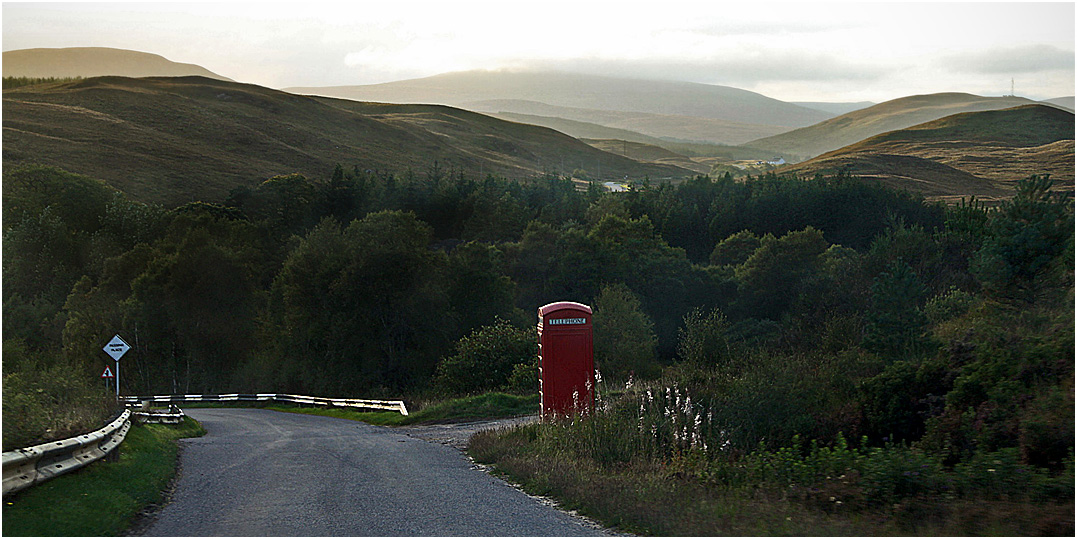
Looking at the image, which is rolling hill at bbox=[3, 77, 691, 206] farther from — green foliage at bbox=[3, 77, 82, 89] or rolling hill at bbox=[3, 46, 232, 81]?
rolling hill at bbox=[3, 46, 232, 81]

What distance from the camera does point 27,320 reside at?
58531 millimetres

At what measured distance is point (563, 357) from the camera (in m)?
15.8

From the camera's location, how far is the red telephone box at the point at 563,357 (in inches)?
619

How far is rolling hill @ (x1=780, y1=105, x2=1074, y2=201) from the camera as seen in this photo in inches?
3696

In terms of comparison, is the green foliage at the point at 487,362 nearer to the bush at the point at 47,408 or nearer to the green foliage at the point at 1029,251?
the green foliage at the point at 1029,251

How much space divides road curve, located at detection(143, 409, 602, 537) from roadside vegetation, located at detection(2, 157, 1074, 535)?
75 centimetres

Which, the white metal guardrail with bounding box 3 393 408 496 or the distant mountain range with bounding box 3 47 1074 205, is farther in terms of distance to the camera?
the distant mountain range with bounding box 3 47 1074 205

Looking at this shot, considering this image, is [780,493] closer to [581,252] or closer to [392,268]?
[392,268]

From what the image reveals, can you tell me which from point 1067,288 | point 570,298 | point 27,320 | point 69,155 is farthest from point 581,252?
point 69,155

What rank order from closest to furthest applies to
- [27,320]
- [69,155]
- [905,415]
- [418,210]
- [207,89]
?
[905,415], [27,320], [418,210], [69,155], [207,89]

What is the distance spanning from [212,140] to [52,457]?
120503mm

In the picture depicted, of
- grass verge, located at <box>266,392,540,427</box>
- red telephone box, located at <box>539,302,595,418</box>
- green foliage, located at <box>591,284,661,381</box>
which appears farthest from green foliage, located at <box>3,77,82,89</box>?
red telephone box, located at <box>539,302,595,418</box>

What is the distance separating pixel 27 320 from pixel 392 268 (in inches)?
1130

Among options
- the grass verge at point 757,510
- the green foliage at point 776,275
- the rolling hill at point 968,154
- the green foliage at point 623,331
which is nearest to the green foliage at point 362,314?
the green foliage at point 623,331
